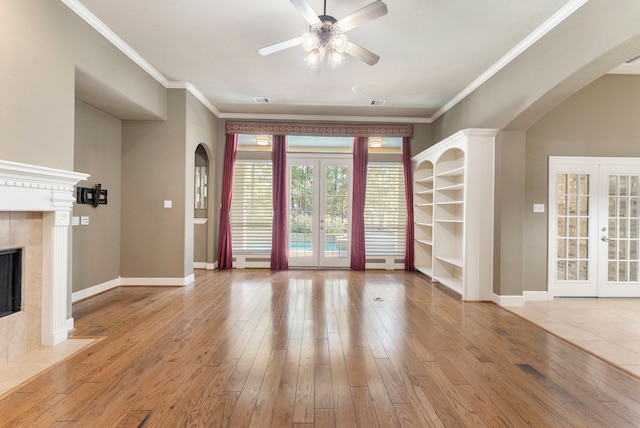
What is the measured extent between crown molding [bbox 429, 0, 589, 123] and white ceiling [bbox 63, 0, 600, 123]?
12 millimetres

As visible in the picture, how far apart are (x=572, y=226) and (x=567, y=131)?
134 cm

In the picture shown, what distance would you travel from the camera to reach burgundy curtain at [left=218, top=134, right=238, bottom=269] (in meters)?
6.23

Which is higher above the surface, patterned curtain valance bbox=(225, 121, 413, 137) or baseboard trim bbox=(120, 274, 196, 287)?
patterned curtain valance bbox=(225, 121, 413, 137)

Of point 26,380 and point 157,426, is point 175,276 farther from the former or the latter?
point 157,426

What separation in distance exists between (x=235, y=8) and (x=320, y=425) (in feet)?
11.5

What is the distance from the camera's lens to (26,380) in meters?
2.12

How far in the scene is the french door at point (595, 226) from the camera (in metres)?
4.35

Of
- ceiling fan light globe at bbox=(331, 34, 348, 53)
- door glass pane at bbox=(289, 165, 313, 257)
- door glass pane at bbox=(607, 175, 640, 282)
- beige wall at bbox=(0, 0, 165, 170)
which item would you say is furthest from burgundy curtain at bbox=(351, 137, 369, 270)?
beige wall at bbox=(0, 0, 165, 170)

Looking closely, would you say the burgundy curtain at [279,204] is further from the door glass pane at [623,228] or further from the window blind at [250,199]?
the door glass pane at [623,228]

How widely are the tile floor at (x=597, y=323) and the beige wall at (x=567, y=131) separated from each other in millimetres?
500

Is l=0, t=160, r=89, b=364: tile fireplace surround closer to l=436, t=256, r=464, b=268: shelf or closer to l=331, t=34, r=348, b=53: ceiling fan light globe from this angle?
l=331, t=34, r=348, b=53: ceiling fan light globe

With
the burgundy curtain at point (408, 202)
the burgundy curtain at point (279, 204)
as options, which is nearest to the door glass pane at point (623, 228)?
the burgundy curtain at point (408, 202)

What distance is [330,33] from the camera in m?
2.79

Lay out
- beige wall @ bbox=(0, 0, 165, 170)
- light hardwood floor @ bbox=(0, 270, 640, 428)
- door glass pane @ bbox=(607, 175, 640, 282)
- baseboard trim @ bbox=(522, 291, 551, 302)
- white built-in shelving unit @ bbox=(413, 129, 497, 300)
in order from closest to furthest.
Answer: light hardwood floor @ bbox=(0, 270, 640, 428) < beige wall @ bbox=(0, 0, 165, 170) < white built-in shelving unit @ bbox=(413, 129, 497, 300) < baseboard trim @ bbox=(522, 291, 551, 302) < door glass pane @ bbox=(607, 175, 640, 282)
